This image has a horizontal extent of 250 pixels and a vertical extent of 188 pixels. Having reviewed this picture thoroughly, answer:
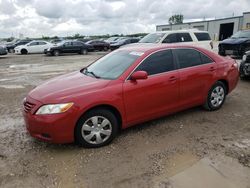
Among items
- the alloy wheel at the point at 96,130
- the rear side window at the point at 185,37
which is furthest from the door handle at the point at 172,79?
the rear side window at the point at 185,37

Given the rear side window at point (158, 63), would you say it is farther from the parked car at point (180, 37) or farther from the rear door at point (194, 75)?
the parked car at point (180, 37)

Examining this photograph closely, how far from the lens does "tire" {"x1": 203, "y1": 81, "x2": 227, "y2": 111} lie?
18.3 feet

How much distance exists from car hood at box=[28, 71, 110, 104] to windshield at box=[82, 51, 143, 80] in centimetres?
23

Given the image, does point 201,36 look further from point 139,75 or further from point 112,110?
point 112,110

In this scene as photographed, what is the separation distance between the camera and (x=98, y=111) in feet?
13.3

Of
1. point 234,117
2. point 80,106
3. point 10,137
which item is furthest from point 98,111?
point 234,117

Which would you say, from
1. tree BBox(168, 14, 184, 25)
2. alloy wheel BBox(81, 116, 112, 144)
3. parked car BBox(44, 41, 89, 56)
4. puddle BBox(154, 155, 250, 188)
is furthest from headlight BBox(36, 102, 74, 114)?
tree BBox(168, 14, 184, 25)

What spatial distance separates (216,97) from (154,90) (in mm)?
1871

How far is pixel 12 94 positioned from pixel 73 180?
544 centimetres

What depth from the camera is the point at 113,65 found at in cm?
488

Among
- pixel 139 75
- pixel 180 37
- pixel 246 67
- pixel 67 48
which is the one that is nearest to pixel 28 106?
pixel 139 75

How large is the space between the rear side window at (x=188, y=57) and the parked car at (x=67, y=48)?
2094cm

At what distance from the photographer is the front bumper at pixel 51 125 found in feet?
12.5

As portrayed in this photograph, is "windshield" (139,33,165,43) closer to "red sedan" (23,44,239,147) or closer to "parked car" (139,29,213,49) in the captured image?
"parked car" (139,29,213,49)
